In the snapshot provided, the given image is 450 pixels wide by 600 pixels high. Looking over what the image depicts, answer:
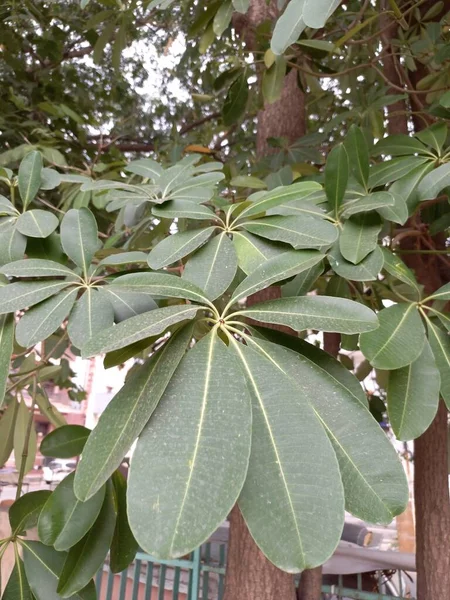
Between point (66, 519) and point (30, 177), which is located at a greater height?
point (30, 177)

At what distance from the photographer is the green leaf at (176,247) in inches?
23.1

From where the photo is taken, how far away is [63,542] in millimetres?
584

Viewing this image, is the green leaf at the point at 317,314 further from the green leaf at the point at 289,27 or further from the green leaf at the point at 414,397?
the green leaf at the point at 289,27

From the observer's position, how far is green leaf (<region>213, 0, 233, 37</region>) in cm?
119

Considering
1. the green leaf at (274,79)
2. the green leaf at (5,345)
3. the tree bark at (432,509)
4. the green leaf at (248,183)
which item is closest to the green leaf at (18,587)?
the green leaf at (5,345)

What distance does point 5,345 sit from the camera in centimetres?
56

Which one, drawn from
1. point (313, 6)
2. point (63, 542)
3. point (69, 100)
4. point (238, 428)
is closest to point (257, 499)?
point (238, 428)

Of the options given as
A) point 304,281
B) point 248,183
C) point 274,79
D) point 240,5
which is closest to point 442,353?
point 304,281

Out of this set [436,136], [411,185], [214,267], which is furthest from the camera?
[436,136]

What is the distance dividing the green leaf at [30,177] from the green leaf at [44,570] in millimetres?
485

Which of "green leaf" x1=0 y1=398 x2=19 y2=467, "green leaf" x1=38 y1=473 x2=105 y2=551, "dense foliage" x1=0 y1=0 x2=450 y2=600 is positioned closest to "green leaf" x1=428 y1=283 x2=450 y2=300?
"dense foliage" x1=0 y1=0 x2=450 y2=600

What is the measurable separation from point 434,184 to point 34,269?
53cm

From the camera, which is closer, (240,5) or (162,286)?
(162,286)

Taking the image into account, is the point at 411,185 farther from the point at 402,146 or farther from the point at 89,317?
the point at 89,317
